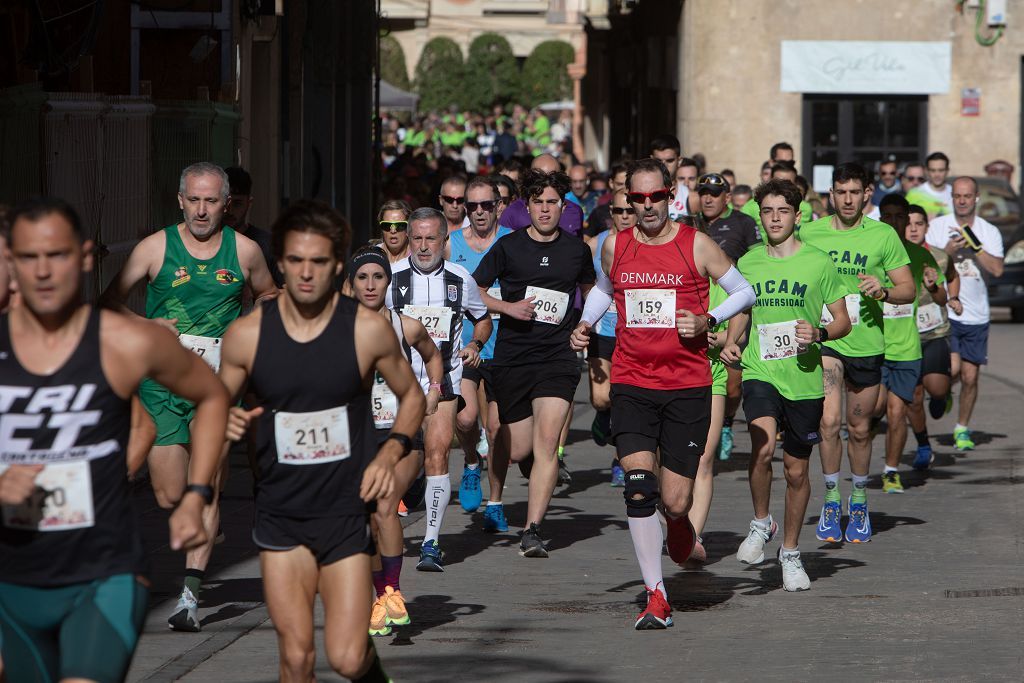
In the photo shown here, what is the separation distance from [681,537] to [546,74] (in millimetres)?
82549

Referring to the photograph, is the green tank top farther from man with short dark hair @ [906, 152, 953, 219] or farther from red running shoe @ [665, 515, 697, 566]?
man with short dark hair @ [906, 152, 953, 219]

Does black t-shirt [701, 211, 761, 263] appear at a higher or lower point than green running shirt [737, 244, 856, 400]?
higher

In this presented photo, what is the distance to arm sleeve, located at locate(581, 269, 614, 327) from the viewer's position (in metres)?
9.41

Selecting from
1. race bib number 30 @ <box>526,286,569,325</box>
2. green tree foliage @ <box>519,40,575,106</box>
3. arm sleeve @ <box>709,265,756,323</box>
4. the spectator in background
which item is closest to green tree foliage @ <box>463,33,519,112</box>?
green tree foliage @ <box>519,40,575,106</box>

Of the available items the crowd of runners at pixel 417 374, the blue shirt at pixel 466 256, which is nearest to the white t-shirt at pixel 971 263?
the crowd of runners at pixel 417 374

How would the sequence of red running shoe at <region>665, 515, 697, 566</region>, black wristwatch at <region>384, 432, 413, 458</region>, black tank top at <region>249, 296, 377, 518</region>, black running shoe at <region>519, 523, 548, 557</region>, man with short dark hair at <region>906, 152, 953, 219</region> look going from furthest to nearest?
man with short dark hair at <region>906, 152, 953, 219</region> → black running shoe at <region>519, 523, 548, 557</region> → red running shoe at <region>665, 515, 697, 566</region> → black wristwatch at <region>384, 432, 413, 458</region> → black tank top at <region>249, 296, 377, 518</region>

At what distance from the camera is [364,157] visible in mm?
28266

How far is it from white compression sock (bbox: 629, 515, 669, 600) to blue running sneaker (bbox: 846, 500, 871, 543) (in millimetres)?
2401

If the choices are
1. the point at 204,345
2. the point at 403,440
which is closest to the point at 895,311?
the point at 204,345

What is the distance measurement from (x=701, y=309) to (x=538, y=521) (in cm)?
199

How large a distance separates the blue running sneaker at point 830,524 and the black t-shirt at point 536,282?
1.65m

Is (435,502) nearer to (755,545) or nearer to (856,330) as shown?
(755,545)

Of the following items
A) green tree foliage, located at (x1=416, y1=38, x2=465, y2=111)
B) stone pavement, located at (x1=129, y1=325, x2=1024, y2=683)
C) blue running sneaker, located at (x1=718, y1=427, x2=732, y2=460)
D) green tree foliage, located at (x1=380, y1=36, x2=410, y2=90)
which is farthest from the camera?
green tree foliage, located at (x1=416, y1=38, x2=465, y2=111)

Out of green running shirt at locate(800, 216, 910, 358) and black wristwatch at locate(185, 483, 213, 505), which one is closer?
black wristwatch at locate(185, 483, 213, 505)
